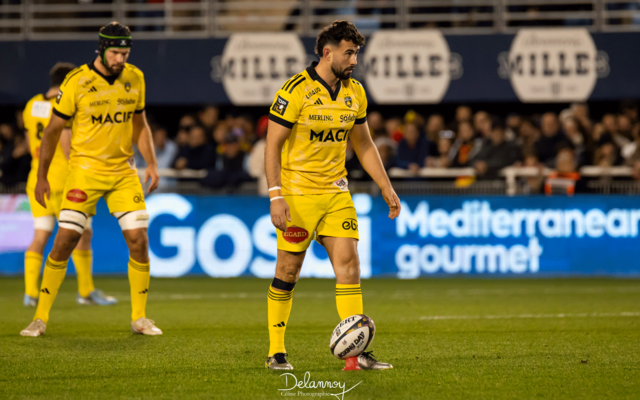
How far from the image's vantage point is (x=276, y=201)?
5.16 m

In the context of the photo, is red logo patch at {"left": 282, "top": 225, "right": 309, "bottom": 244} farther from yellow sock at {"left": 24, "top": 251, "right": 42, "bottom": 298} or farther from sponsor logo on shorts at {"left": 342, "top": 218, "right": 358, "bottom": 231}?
yellow sock at {"left": 24, "top": 251, "right": 42, "bottom": 298}

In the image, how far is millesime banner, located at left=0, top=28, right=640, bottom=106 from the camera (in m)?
15.5

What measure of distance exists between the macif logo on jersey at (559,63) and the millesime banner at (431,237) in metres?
3.20

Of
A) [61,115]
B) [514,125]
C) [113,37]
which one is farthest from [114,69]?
[514,125]

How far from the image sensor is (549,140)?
1415 cm

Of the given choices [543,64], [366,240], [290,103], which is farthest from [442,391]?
[543,64]

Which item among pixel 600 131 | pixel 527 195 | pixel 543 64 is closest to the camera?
pixel 527 195

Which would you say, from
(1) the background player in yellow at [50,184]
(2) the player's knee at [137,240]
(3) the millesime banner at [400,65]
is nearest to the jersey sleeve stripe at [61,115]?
(2) the player's knee at [137,240]

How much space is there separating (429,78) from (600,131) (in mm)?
3275

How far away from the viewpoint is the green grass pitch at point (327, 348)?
189 inches

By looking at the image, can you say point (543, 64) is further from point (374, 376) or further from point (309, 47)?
point (374, 376)

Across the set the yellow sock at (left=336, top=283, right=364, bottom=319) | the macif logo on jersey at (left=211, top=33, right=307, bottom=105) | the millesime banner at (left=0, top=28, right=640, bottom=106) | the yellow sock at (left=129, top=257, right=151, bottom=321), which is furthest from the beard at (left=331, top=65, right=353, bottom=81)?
the macif logo on jersey at (left=211, top=33, right=307, bottom=105)

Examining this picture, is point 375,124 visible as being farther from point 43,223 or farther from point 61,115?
point 61,115

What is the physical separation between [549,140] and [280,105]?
9.80 m
